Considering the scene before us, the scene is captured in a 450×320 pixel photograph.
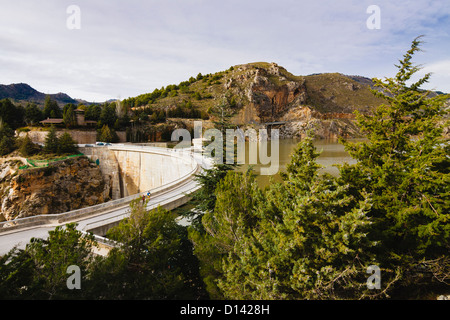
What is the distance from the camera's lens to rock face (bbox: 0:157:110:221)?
97.2 feet

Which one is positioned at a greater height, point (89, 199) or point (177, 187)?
point (177, 187)

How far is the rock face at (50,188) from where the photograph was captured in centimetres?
2964

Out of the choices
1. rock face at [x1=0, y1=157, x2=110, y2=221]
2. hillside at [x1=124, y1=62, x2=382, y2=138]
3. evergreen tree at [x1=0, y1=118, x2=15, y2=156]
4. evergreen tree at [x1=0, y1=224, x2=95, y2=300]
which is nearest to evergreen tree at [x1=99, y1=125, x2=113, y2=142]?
rock face at [x1=0, y1=157, x2=110, y2=221]

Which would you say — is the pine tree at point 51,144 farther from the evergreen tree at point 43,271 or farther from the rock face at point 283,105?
the rock face at point 283,105

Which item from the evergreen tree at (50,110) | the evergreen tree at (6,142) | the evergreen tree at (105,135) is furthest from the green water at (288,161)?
the evergreen tree at (50,110)

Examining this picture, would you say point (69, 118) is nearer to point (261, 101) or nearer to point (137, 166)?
point (137, 166)

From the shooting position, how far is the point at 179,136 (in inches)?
2456

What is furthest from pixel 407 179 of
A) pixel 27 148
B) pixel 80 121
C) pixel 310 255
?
pixel 80 121

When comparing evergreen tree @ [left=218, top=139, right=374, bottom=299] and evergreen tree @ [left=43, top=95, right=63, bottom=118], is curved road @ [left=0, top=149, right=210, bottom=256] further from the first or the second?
evergreen tree @ [left=43, top=95, right=63, bottom=118]

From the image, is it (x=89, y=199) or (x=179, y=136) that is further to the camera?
(x=179, y=136)

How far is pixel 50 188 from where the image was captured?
32.2 metres

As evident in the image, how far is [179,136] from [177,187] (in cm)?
4459
